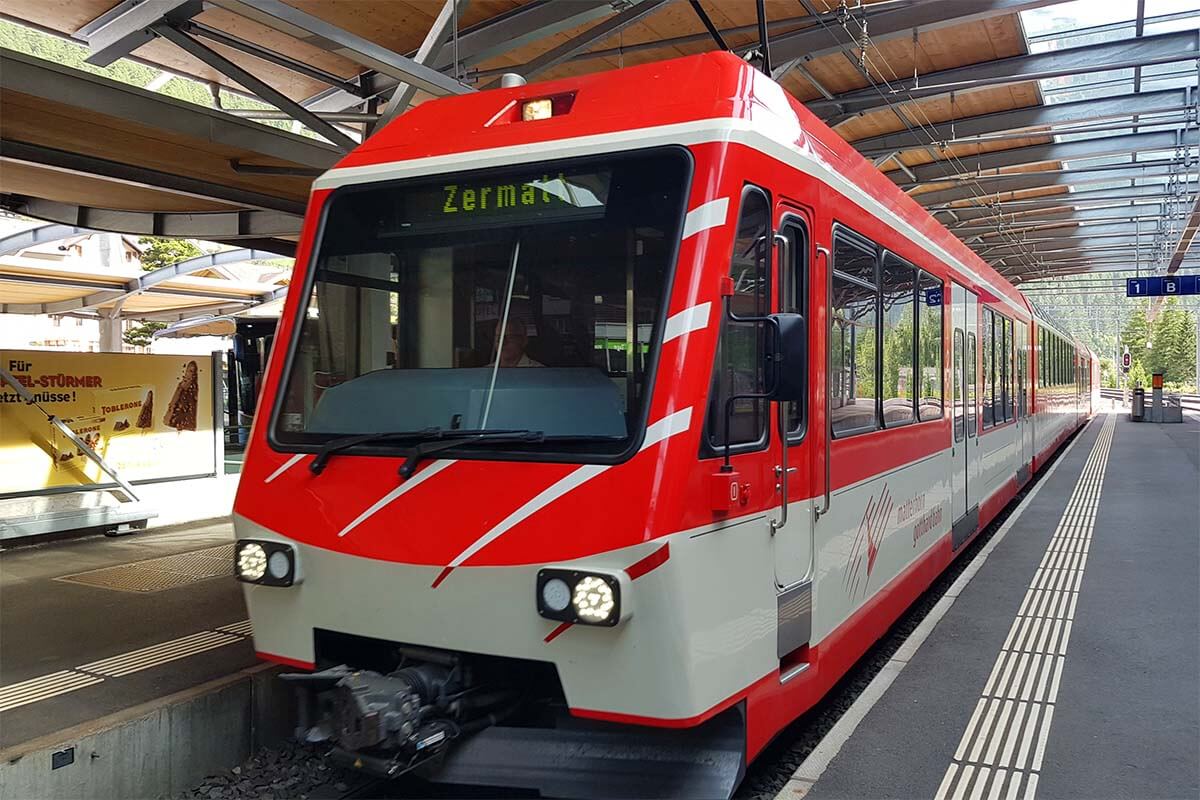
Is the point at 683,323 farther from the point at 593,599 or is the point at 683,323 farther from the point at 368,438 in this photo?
the point at 368,438

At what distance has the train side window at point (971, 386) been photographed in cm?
897

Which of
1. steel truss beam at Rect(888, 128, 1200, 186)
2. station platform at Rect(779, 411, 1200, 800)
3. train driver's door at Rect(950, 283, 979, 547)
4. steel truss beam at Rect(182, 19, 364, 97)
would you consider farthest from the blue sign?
steel truss beam at Rect(182, 19, 364, 97)

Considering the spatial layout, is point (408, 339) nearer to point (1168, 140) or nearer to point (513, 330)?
point (513, 330)

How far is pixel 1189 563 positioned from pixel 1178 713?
15.0 feet

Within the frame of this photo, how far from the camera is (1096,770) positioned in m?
4.47

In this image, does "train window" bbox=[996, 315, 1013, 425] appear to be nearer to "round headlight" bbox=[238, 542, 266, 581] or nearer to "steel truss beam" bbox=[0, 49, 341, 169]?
"steel truss beam" bbox=[0, 49, 341, 169]

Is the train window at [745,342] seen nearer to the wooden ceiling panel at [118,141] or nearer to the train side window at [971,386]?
the wooden ceiling panel at [118,141]

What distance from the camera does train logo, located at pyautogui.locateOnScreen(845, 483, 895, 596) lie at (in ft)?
17.0

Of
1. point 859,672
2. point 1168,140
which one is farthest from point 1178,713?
point 1168,140

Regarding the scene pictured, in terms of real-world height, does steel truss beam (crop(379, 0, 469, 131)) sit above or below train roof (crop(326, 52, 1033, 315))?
above

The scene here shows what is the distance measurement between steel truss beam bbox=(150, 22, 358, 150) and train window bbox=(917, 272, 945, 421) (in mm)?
4976

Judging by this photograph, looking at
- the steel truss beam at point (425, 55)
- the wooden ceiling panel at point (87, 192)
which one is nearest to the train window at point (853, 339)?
the steel truss beam at point (425, 55)

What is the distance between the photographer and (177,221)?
11875mm

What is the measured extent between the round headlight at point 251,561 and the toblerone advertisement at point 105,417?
635 cm
